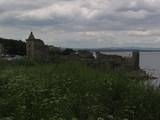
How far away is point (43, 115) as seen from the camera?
6863 mm

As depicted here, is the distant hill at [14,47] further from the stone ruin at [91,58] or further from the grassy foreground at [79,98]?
the grassy foreground at [79,98]

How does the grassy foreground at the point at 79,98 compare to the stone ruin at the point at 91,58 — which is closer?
the grassy foreground at the point at 79,98

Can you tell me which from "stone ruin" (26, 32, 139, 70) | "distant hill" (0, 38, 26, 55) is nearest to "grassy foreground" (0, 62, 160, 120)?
"stone ruin" (26, 32, 139, 70)

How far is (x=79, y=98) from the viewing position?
7.97m

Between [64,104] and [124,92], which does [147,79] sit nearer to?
[124,92]

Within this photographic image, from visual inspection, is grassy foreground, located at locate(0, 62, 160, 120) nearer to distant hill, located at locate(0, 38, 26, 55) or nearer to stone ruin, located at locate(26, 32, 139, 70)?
stone ruin, located at locate(26, 32, 139, 70)

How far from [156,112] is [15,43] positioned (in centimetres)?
7901

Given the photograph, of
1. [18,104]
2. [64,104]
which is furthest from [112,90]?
[18,104]

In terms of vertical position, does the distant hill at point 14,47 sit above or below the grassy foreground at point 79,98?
below

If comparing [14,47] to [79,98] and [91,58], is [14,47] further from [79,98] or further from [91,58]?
[79,98]

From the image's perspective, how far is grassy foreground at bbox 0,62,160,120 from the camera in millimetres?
7023

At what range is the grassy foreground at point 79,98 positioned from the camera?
7023 millimetres

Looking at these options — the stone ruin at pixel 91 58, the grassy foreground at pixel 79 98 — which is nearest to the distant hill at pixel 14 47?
the stone ruin at pixel 91 58

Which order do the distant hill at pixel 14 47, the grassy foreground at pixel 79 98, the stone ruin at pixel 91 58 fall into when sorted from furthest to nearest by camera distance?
the distant hill at pixel 14 47
the stone ruin at pixel 91 58
the grassy foreground at pixel 79 98
